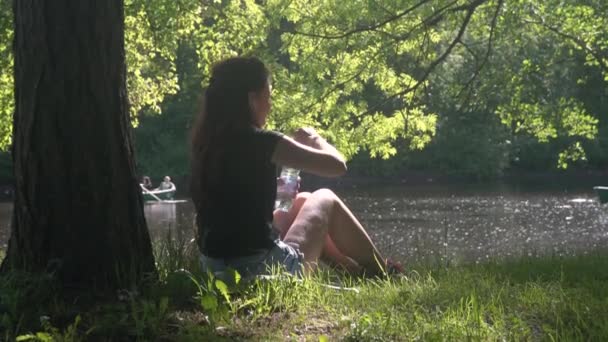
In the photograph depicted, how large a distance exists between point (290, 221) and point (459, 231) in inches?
652

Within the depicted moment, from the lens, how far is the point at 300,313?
329 centimetres

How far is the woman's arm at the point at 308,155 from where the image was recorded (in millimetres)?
3805

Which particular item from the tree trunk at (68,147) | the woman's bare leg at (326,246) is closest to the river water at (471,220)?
the woman's bare leg at (326,246)

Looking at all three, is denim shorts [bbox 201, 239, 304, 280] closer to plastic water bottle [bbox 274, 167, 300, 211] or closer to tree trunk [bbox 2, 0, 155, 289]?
tree trunk [bbox 2, 0, 155, 289]

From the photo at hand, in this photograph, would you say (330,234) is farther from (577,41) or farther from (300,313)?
(577,41)

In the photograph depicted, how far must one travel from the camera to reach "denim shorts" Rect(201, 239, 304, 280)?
3799mm

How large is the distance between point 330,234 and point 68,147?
170 cm

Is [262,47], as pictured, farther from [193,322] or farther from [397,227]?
[397,227]

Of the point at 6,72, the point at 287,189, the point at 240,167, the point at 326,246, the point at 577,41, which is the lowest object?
the point at 326,246

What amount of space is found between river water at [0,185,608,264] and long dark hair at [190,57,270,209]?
9280 mm

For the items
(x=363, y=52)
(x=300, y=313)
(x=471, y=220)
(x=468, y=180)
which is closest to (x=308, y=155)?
(x=300, y=313)

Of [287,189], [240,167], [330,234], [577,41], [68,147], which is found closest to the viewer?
[68,147]

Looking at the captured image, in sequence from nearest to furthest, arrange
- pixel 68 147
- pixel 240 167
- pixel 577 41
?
pixel 68 147 → pixel 240 167 → pixel 577 41

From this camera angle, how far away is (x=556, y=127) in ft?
47.2
